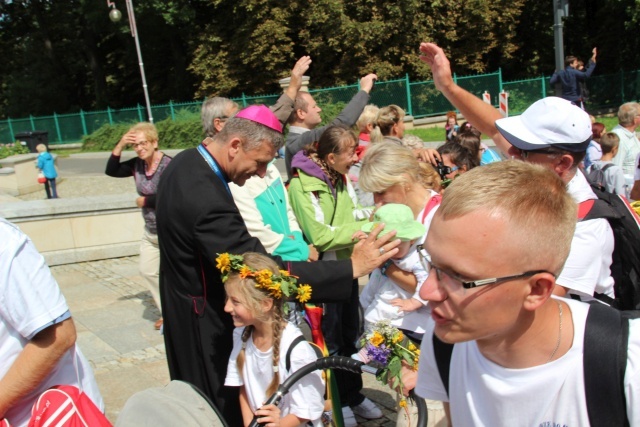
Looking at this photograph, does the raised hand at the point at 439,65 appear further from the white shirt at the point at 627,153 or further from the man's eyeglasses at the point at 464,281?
the white shirt at the point at 627,153

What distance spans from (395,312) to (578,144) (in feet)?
4.90

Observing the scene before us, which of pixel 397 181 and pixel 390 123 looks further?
pixel 390 123

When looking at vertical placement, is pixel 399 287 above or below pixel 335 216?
below

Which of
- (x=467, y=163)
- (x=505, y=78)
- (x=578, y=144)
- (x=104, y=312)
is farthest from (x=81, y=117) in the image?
(x=578, y=144)

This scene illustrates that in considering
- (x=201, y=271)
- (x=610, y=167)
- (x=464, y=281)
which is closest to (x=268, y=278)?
(x=201, y=271)

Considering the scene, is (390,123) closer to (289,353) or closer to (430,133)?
(289,353)

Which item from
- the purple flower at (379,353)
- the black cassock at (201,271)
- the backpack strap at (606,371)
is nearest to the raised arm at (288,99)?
the black cassock at (201,271)

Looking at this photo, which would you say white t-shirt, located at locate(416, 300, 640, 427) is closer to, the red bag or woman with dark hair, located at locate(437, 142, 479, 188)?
the red bag

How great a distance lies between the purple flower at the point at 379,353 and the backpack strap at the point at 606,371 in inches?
64.1

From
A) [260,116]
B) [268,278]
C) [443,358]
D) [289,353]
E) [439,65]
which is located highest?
[439,65]

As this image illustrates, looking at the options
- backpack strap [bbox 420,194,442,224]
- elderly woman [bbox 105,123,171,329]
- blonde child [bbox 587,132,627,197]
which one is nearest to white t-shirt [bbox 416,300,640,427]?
backpack strap [bbox 420,194,442,224]

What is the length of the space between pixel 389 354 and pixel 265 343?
24.3 inches

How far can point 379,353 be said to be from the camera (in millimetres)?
3000

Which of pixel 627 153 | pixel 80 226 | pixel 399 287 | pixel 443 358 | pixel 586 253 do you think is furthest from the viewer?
pixel 80 226
